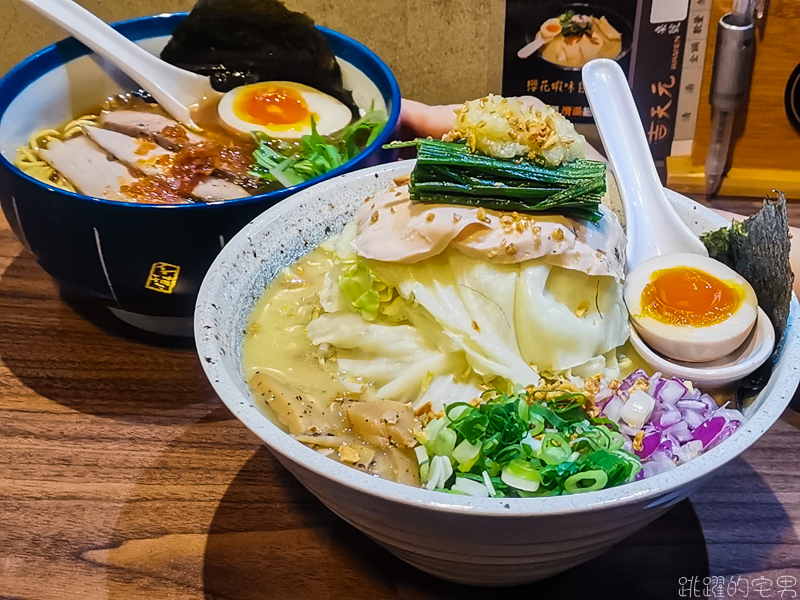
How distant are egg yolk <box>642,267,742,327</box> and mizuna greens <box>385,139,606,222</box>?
196 millimetres

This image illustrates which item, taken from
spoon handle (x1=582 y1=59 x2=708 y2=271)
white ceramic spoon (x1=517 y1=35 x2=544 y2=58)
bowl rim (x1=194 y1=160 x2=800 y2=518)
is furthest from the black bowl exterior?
white ceramic spoon (x1=517 y1=35 x2=544 y2=58)

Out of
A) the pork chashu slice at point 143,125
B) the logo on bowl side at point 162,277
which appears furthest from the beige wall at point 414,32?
the logo on bowl side at point 162,277

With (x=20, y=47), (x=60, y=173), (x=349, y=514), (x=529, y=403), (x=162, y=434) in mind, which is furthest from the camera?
(x=20, y=47)

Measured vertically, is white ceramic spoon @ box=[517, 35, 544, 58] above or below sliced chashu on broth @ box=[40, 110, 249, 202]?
above

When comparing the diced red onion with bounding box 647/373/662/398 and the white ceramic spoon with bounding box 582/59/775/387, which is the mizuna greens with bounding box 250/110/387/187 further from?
the diced red onion with bounding box 647/373/662/398

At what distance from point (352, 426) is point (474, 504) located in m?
0.33

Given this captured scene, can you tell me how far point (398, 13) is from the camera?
7.54 feet

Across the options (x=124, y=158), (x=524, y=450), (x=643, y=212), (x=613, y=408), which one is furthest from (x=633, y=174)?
(x=124, y=158)

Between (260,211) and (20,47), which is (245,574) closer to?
(260,211)

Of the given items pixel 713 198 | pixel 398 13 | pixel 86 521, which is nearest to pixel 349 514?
pixel 86 521

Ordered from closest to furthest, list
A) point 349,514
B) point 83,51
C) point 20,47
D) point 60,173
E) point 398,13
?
point 349,514 → point 60,173 → point 83,51 → point 398,13 → point 20,47

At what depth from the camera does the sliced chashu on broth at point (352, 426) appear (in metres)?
0.97

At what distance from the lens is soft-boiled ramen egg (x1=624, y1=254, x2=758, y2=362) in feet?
3.65

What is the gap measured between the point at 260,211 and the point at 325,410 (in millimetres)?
426
